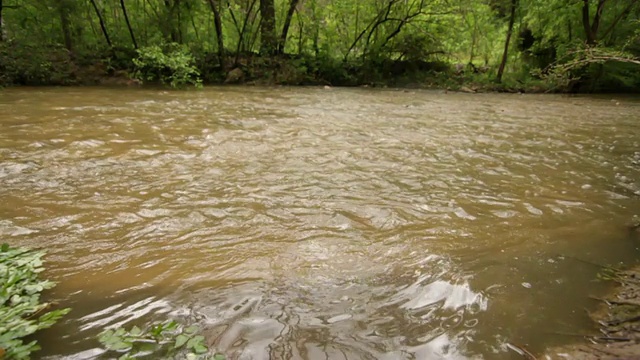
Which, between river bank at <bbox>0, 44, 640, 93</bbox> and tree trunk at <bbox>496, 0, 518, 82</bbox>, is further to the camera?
tree trunk at <bbox>496, 0, 518, 82</bbox>

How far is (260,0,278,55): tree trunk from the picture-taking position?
1558 cm

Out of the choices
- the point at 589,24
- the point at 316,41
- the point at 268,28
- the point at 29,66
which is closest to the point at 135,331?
the point at 29,66

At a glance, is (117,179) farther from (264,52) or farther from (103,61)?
(264,52)

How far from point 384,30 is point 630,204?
15639 millimetres

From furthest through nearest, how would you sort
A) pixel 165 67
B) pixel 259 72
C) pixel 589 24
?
pixel 259 72
pixel 589 24
pixel 165 67

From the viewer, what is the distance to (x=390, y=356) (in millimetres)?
1757

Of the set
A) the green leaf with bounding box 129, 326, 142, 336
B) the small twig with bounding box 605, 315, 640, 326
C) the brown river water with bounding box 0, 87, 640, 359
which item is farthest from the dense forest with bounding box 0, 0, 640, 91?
the small twig with bounding box 605, 315, 640, 326

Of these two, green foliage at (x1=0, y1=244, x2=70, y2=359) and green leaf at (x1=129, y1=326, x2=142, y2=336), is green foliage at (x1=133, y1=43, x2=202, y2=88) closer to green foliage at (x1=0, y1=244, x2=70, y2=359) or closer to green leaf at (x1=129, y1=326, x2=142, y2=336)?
green foliage at (x1=0, y1=244, x2=70, y2=359)

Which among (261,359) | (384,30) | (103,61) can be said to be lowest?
(261,359)

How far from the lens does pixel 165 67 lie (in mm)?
12969

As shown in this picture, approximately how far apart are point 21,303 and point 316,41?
1705 centimetres

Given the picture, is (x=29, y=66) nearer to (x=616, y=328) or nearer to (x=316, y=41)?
(x=316, y=41)

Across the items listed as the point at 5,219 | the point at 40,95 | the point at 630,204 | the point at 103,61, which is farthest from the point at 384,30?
the point at 5,219

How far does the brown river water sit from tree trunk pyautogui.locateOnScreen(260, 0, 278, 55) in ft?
35.8
